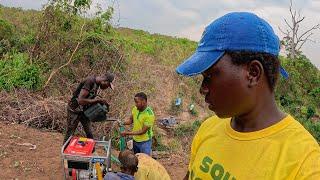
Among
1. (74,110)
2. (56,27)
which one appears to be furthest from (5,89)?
(74,110)

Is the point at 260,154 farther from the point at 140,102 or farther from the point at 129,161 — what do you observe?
the point at 140,102

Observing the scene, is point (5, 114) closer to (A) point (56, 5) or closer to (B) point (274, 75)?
(A) point (56, 5)

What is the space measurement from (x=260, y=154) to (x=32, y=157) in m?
6.09

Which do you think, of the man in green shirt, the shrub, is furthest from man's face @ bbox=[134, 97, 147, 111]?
the shrub

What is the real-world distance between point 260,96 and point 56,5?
31.4 feet

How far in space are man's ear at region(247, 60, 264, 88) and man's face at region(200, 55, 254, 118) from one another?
11mm

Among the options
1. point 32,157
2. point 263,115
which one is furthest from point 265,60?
point 32,157

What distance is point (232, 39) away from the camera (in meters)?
1.31

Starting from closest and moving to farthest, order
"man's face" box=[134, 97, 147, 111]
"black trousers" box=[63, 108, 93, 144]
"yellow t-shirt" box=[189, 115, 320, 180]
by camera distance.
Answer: "yellow t-shirt" box=[189, 115, 320, 180], "man's face" box=[134, 97, 147, 111], "black trousers" box=[63, 108, 93, 144]

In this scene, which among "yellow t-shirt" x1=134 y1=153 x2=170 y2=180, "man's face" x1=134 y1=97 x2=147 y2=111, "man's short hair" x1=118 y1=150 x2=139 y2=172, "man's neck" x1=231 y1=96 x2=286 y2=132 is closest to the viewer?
"man's neck" x1=231 y1=96 x2=286 y2=132

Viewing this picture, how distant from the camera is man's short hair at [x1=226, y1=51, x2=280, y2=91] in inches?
51.2

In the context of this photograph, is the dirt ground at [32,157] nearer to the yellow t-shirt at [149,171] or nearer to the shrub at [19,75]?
the shrub at [19,75]

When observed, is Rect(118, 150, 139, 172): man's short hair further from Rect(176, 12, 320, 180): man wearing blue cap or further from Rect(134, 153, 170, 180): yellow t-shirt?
Rect(176, 12, 320, 180): man wearing blue cap

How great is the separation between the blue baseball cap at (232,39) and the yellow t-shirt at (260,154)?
Answer: 242mm
